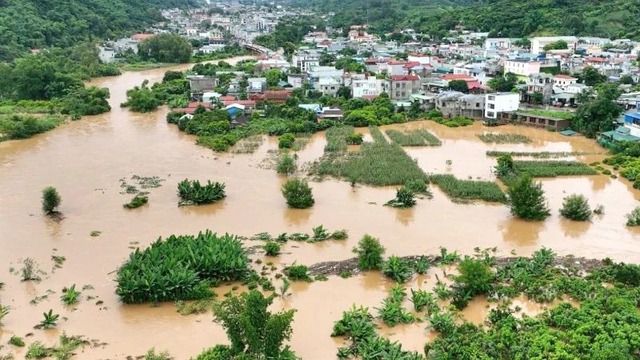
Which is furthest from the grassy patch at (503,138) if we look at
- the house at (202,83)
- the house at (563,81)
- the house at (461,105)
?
the house at (202,83)

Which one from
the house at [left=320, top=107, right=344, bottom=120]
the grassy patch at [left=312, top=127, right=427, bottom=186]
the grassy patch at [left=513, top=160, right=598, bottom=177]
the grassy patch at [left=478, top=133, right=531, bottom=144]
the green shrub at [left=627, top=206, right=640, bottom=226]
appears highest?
the house at [left=320, top=107, right=344, bottom=120]

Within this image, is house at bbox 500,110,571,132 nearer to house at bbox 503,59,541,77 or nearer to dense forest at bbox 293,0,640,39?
house at bbox 503,59,541,77

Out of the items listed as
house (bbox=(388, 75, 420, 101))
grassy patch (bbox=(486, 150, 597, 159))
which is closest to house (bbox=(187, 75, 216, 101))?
house (bbox=(388, 75, 420, 101))

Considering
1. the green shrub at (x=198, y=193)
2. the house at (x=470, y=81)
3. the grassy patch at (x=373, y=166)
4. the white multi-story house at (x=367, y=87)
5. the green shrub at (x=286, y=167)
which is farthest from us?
the white multi-story house at (x=367, y=87)

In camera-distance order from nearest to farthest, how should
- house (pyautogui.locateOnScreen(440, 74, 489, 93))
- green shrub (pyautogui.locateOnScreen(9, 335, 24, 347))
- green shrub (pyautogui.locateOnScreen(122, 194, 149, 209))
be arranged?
1. green shrub (pyautogui.locateOnScreen(9, 335, 24, 347))
2. green shrub (pyautogui.locateOnScreen(122, 194, 149, 209))
3. house (pyautogui.locateOnScreen(440, 74, 489, 93))

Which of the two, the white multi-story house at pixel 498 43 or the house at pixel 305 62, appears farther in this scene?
the white multi-story house at pixel 498 43

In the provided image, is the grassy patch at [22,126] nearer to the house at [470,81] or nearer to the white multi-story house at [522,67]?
the house at [470,81]
